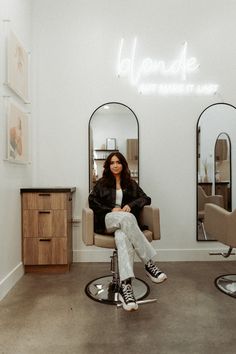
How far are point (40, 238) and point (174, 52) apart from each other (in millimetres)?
2578

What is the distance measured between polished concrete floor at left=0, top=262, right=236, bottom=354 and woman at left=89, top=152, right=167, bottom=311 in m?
0.19

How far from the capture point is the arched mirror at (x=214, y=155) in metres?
3.24

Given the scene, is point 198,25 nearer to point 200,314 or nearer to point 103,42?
point 103,42

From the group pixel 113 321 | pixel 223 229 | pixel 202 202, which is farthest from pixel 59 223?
pixel 202 202

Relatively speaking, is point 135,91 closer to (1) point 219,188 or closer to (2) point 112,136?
(2) point 112,136

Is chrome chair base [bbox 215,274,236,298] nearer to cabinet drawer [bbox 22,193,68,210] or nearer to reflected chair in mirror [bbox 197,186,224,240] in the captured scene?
reflected chair in mirror [bbox 197,186,224,240]

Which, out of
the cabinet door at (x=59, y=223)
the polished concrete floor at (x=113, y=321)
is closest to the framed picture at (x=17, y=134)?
the cabinet door at (x=59, y=223)

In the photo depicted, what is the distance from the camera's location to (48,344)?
1.66 meters

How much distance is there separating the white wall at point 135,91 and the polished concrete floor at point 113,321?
2.74 feet

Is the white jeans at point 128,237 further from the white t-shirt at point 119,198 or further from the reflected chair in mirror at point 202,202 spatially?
the reflected chair in mirror at point 202,202

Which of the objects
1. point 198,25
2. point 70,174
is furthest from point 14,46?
point 198,25

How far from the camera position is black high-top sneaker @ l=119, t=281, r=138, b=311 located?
1893 millimetres

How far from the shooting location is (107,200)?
2.57m

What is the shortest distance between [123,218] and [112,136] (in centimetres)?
125
